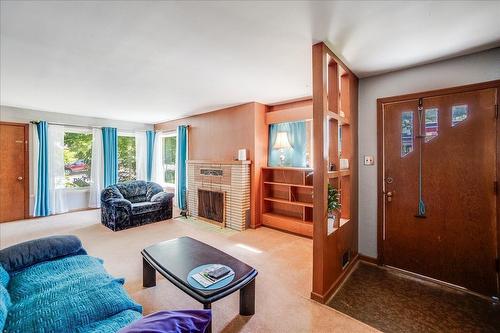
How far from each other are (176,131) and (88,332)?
538cm

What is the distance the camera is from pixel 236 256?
305 cm

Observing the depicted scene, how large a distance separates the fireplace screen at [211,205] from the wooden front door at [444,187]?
9.52 feet

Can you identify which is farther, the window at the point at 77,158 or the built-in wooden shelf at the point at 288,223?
the window at the point at 77,158

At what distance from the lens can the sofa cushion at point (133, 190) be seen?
191 inches

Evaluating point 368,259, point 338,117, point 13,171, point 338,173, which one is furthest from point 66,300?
point 13,171

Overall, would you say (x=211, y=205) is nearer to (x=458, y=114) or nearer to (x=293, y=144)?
(x=293, y=144)

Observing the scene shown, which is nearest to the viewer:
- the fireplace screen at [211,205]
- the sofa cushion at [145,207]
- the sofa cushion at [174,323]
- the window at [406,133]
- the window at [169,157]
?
the sofa cushion at [174,323]

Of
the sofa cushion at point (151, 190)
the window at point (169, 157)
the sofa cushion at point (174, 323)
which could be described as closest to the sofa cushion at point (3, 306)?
the sofa cushion at point (174, 323)

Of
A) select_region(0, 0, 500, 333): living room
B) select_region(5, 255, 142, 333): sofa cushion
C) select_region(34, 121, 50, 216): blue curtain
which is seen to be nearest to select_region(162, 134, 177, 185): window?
select_region(0, 0, 500, 333): living room

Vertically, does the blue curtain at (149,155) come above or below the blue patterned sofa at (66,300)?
above

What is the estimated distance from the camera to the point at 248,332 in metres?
1.72

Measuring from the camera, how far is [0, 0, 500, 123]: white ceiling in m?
1.62

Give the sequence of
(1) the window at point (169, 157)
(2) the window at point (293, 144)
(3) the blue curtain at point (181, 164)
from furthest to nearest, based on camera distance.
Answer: (1) the window at point (169, 157), (3) the blue curtain at point (181, 164), (2) the window at point (293, 144)

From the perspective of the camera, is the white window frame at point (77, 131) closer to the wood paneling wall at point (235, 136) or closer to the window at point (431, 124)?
the wood paneling wall at point (235, 136)
